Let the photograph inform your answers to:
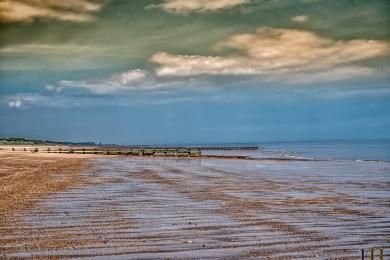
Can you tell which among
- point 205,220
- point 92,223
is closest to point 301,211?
point 205,220

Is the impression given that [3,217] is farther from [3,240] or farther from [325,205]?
[325,205]

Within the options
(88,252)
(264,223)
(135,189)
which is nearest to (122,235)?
(88,252)

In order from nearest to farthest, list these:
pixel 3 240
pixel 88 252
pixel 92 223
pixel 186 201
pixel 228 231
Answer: pixel 88 252
pixel 3 240
pixel 228 231
pixel 92 223
pixel 186 201

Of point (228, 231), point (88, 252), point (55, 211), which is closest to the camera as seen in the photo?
point (88, 252)

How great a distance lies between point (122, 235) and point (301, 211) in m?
8.64

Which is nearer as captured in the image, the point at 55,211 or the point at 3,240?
the point at 3,240

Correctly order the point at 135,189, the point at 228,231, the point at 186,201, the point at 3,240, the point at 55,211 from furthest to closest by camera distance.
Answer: the point at 135,189 → the point at 186,201 → the point at 55,211 → the point at 228,231 → the point at 3,240

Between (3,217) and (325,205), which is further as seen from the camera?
(325,205)

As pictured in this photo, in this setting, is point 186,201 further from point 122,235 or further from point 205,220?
point 122,235

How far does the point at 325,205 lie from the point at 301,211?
263 centimetres

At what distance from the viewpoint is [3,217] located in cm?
1733

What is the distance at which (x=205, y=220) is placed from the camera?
17.1 meters

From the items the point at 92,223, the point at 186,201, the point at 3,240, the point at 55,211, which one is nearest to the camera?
the point at 3,240

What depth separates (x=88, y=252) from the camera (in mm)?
12219
